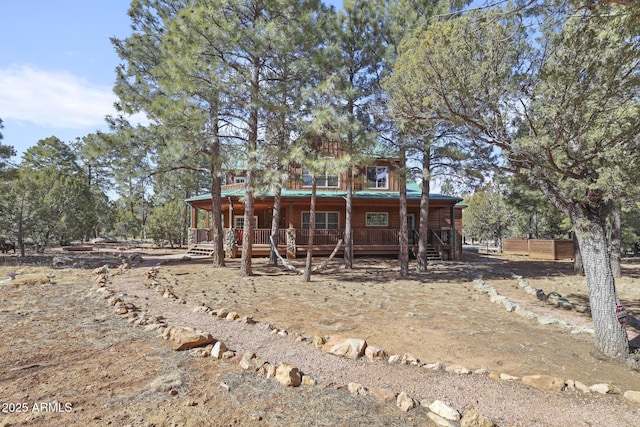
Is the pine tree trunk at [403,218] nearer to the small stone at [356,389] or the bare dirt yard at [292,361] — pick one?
the bare dirt yard at [292,361]

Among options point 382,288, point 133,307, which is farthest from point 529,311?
point 133,307

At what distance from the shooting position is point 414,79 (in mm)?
5969

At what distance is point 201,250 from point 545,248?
70.9ft

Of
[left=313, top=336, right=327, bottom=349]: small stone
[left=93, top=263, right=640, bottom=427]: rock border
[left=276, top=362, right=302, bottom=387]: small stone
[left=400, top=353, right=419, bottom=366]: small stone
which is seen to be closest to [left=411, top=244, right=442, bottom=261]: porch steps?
[left=93, top=263, right=640, bottom=427]: rock border

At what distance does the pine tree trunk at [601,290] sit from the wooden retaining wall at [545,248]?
61.7 feet

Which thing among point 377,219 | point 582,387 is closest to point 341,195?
point 377,219

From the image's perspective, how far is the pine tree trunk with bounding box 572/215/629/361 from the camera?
4.77m

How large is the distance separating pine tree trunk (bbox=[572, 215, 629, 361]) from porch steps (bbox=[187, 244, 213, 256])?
54.3 ft

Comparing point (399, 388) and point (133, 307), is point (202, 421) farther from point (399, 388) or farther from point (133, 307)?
point (133, 307)

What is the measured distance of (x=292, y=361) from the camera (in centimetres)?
410

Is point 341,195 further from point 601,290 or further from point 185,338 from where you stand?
point 185,338

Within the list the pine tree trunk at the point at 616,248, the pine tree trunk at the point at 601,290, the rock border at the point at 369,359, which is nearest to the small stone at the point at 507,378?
the rock border at the point at 369,359

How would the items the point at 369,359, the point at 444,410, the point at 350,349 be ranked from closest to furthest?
the point at 444,410 → the point at 369,359 → the point at 350,349

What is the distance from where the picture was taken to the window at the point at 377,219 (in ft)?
63.6
